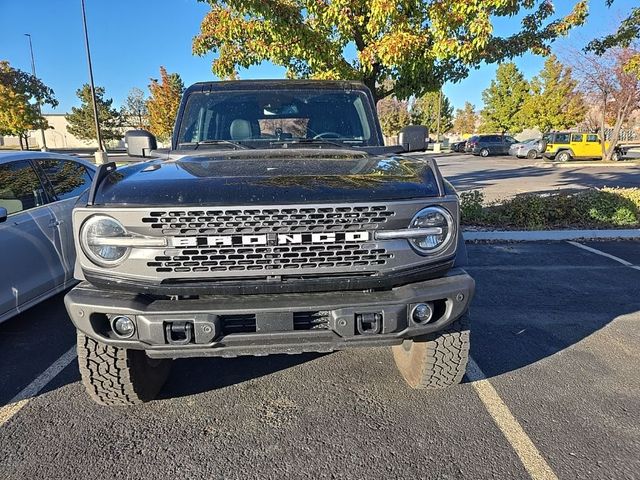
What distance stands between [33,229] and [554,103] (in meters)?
43.2

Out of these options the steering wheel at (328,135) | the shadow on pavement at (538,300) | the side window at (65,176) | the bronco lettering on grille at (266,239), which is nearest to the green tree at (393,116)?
the shadow on pavement at (538,300)

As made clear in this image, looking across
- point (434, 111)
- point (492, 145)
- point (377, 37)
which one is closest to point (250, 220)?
point (377, 37)

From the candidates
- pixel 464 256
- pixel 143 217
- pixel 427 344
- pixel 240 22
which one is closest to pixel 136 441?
pixel 143 217

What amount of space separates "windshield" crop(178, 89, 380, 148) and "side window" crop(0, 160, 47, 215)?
163 centimetres

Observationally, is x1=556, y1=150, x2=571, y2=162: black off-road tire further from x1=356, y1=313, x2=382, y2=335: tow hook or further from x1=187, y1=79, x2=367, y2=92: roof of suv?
x1=356, y1=313, x2=382, y2=335: tow hook

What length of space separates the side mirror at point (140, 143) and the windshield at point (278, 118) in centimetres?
30

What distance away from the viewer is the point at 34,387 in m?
2.99

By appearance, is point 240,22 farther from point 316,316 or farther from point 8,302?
point 316,316

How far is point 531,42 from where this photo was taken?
691 cm

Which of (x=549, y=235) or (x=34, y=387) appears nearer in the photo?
(x=34, y=387)

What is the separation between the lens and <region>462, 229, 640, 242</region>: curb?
6942 millimetres

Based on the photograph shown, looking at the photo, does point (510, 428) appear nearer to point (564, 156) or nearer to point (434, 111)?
point (564, 156)

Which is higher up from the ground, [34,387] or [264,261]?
[264,261]

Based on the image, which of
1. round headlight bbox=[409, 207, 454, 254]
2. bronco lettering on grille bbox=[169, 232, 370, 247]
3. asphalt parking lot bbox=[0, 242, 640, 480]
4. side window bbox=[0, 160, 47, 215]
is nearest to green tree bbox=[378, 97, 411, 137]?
side window bbox=[0, 160, 47, 215]
